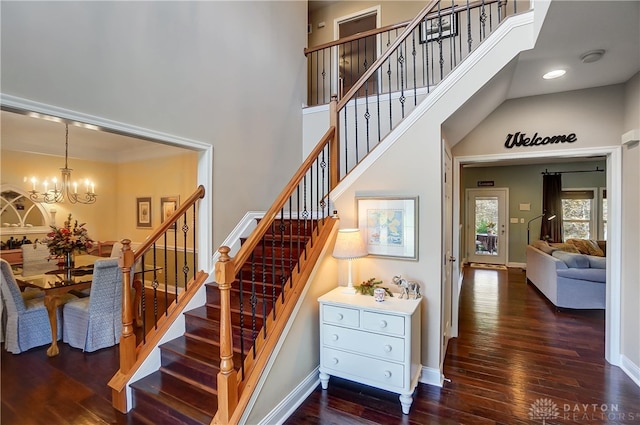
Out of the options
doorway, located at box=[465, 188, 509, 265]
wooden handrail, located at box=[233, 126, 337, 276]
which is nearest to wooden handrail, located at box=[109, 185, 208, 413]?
wooden handrail, located at box=[233, 126, 337, 276]

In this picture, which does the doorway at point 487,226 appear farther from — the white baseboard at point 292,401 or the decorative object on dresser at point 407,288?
the white baseboard at point 292,401

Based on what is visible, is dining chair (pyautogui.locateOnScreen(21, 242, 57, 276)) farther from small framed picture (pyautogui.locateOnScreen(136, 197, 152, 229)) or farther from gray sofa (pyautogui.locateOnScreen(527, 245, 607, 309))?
gray sofa (pyautogui.locateOnScreen(527, 245, 607, 309))

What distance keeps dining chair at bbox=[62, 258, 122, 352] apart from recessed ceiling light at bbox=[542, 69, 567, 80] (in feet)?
16.0

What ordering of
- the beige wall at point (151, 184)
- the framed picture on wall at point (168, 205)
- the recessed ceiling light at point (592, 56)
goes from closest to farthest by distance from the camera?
the recessed ceiling light at point (592, 56) < the beige wall at point (151, 184) < the framed picture on wall at point (168, 205)

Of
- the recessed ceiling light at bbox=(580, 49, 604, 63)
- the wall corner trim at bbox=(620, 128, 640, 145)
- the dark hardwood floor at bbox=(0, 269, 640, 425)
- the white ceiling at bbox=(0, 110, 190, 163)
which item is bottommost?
the dark hardwood floor at bbox=(0, 269, 640, 425)

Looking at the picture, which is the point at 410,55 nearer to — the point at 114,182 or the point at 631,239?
the point at 631,239

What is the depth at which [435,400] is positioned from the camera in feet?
7.98

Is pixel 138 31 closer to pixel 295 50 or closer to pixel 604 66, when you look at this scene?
pixel 295 50

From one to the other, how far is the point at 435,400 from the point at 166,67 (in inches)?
146

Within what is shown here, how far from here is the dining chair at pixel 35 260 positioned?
4.38m

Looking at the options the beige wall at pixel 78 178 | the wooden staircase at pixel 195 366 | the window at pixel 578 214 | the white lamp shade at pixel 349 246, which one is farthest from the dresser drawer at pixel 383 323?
the window at pixel 578 214

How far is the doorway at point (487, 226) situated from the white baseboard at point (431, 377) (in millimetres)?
6874

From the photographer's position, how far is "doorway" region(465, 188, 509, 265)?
8320 mm

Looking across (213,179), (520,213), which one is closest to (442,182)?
(213,179)
